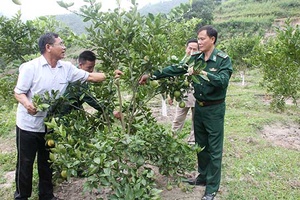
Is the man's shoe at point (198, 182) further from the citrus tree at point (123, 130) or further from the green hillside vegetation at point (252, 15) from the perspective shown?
the green hillside vegetation at point (252, 15)

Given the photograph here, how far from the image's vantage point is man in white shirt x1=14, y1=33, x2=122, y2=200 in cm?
260

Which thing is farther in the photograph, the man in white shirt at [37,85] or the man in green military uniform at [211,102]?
the man in green military uniform at [211,102]

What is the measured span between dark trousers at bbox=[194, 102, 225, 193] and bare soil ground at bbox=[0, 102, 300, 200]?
0.31 metres

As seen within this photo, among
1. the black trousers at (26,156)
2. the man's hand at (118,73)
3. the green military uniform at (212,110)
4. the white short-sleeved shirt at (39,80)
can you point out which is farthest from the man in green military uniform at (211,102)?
the black trousers at (26,156)

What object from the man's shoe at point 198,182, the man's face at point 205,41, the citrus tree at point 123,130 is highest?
the man's face at point 205,41

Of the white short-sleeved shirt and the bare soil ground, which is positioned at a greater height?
the white short-sleeved shirt

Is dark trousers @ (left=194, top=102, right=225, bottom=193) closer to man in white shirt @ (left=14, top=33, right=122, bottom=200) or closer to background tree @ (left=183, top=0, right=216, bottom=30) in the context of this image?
man in white shirt @ (left=14, top=33, right=122, bottom=200)

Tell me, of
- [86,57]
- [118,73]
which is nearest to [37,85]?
[86,57]

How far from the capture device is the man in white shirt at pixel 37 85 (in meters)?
2.60

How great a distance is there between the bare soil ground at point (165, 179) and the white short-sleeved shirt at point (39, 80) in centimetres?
79

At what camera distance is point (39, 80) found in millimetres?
2627

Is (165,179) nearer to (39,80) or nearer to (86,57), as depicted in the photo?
(86,57)

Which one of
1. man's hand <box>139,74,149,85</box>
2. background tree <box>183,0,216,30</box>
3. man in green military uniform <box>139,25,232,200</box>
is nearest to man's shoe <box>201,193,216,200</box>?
man in green military uniform <box>139,25,232,200</box>

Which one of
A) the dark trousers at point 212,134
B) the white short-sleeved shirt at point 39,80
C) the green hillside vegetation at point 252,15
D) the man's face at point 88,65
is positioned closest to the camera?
the white short-sleeved shirt at point 39,80
